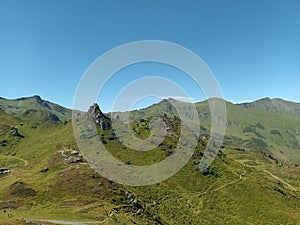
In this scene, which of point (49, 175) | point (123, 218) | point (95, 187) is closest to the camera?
point (123, 218)

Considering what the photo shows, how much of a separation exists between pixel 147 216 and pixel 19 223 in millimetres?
64962

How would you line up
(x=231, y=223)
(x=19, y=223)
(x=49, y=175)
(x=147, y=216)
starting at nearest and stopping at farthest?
(x=19, y=223)
(x=147, y=216)
(x=231, y=223)
(x=49, y=175)

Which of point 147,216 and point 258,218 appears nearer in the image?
point 147,216

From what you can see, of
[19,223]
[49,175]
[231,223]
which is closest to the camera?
[19,223]

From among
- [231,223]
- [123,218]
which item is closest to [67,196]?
[123,218]

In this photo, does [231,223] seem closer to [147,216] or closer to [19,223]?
[147,216]

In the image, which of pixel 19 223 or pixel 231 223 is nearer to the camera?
pixel 19 223

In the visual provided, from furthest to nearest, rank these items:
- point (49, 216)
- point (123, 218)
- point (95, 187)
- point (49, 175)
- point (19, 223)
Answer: point (49, 175) → point (95, 187) → point (123, 218) → point (49, 216) → point (19, 223)

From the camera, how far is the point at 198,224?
589 ft

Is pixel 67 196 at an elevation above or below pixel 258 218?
above

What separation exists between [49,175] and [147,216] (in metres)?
67.5

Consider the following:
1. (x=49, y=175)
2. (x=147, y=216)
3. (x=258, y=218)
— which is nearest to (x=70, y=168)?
(x=49, y=175)

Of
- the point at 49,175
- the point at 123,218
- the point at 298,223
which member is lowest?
the point at 298,223

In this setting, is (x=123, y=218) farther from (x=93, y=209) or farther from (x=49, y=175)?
(x=49, y=175)
